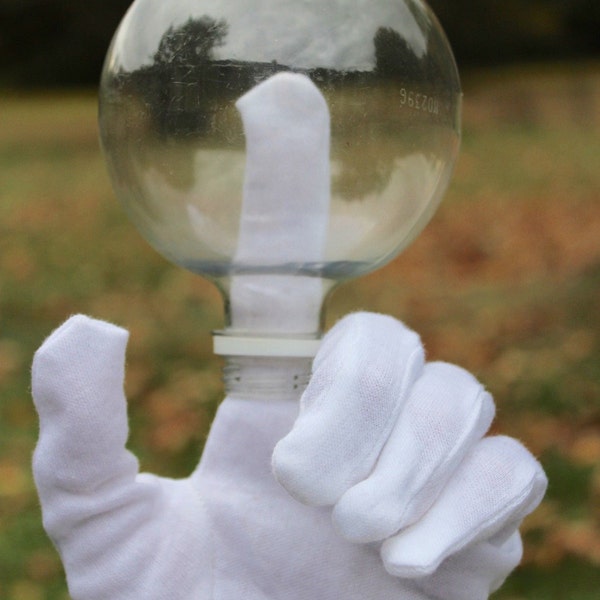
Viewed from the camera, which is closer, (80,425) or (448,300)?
(80,425)

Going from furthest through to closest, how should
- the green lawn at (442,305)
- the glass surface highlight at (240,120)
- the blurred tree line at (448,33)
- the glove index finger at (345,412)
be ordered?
the blurred tree line at (448,33)
the green lawn at (442,305)
the glass surface highlight at (240,120)
the glove index finger at (345,412)

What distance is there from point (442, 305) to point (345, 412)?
373cm

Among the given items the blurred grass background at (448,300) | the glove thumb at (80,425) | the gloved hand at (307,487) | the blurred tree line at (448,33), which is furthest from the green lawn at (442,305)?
the blurred tree line at (448,33)

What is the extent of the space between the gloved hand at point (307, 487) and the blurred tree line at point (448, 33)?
947cm

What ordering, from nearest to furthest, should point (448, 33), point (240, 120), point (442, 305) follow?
point (240, 120), point (442, 305), point (448, 33)

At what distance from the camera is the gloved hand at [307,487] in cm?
106

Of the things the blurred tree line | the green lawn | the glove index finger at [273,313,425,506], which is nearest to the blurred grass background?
the green lawn

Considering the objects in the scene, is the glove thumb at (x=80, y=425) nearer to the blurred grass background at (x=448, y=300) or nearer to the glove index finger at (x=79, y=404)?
the glove index finger at (x=79, y=404)

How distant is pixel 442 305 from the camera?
476 cm

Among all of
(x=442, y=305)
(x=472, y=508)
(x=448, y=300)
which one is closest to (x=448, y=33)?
(x=448, y=300)

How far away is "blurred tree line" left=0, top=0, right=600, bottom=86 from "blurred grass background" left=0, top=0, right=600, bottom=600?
1.73 meters

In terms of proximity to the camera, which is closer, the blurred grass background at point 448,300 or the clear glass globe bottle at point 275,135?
the clear glass globe bottle at point 275,135

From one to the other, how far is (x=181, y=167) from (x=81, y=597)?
0.47 metres

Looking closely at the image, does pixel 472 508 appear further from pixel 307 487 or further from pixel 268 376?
pixel 268 376
